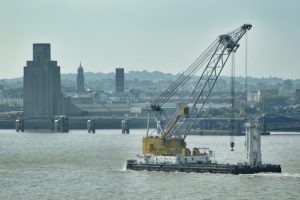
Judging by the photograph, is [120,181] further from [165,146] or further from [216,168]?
[165,146]

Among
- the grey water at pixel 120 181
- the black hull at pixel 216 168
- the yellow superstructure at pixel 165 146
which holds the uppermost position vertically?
the yellow superstructure at pixel 165 146

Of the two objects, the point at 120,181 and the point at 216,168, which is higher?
the point at 216,168

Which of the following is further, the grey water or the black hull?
the black hull

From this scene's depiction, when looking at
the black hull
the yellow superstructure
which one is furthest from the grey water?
the yellow superstructure

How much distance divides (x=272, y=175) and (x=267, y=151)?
159 feet

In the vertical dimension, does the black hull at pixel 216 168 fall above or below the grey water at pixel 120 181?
above

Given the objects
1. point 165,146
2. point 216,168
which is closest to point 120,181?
point 216,168

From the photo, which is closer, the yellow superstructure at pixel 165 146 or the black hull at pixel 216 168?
the black hull at pixel 216 168

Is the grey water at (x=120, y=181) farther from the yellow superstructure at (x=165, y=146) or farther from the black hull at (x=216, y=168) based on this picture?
the yellow superstructure at (x=165, y=146)

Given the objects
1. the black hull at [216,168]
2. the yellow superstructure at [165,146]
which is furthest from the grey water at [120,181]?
the yellow superstructure at [165,146]

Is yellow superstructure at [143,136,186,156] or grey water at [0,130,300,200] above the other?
yellow superstructure at [143,136,186,156]

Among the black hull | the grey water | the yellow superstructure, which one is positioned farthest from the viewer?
the yellow superstructure

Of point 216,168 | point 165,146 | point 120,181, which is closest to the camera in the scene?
point 120,181

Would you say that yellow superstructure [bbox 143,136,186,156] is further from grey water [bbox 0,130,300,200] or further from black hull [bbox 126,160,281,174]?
grey water [bbox 0,130,300,200]
